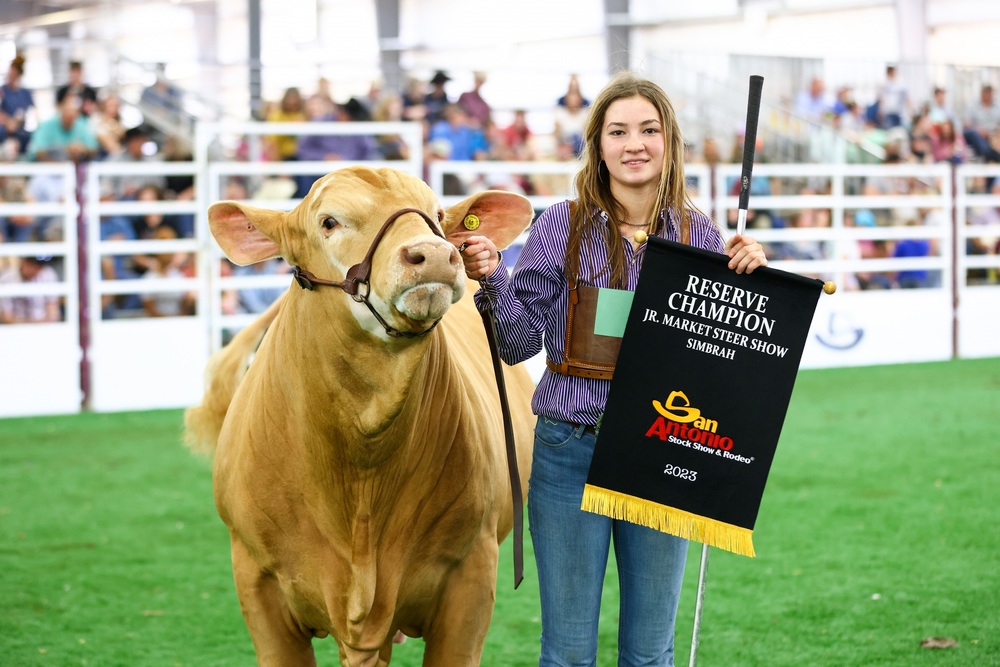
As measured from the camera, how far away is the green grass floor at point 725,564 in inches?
157

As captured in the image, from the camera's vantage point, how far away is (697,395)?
2.65 m

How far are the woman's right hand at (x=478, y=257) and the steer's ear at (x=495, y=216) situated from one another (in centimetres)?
10

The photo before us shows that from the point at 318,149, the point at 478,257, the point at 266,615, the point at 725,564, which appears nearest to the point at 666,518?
the point at 478,257

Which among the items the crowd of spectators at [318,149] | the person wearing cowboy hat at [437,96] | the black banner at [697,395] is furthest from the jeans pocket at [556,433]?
the person wearing cowboy hat at [437,96]

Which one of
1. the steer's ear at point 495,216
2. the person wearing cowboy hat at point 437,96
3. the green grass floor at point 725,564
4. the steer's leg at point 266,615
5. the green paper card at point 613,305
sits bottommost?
the green grass floor at point 725,564

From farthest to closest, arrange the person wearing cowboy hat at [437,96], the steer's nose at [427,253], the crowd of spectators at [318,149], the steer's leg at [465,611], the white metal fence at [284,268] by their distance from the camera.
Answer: the person wearing cowboy hat at [437,96] < the crowd of spectators at [318,149] < the white metal fence at [284,268] < the steer's leg at [465,611] < the steer's nose at [427,253]

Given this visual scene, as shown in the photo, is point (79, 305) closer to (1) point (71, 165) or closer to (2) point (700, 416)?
(1) point (71, 165)

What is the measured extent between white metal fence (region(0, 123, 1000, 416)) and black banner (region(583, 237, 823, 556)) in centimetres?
718

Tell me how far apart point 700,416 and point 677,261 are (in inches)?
13.8

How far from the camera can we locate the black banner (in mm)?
2621

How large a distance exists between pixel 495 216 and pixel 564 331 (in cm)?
33

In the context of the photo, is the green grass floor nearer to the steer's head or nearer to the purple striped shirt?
the purple striped shirt

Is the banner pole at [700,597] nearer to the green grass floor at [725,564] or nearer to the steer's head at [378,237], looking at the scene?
the steer's head at [378,237]

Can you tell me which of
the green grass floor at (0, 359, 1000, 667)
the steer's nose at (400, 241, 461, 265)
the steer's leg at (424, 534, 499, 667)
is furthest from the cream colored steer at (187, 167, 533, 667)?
the green grass floor at (0, 359, 1000, 667)
